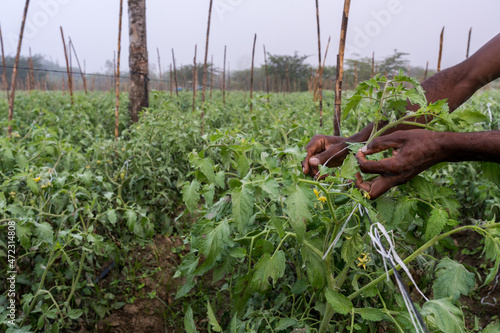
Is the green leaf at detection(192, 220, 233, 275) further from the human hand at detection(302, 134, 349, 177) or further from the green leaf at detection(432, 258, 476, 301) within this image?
the green leaf at detection(432, 258, 476, 301)

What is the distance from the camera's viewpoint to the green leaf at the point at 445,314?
2.64ft

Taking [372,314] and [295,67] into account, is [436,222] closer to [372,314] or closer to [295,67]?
[372,314]

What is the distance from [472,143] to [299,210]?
52 centimetres

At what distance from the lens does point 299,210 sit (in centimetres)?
88

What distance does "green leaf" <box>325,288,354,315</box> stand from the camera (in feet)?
3.22

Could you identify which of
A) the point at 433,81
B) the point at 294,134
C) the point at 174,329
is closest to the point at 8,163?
the point at 174,329

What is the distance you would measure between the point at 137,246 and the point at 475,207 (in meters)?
2.70

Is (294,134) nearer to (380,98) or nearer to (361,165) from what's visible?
(380,98)

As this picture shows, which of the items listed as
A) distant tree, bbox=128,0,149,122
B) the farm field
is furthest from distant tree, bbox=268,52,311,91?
the farm field

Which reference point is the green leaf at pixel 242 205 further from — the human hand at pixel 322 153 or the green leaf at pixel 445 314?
the green leaf at pixel 445 314

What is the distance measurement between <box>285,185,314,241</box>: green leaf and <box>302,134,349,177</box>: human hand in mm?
265

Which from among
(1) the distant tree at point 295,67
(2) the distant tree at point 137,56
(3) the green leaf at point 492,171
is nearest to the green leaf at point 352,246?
(3) the green leaf at point 492,171

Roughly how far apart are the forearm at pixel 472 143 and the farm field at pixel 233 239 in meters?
0.04

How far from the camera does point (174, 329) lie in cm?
194
